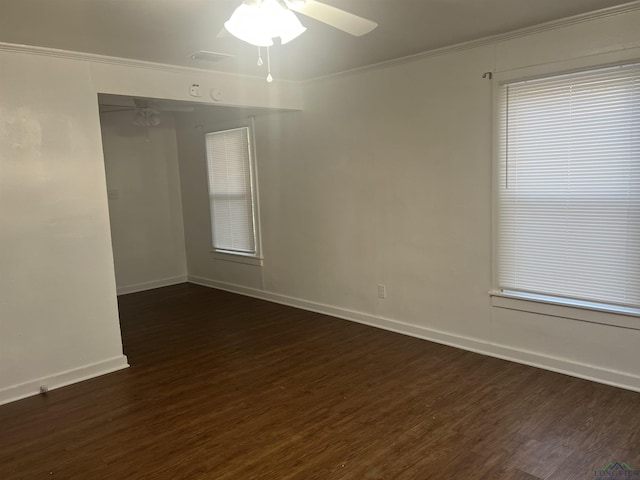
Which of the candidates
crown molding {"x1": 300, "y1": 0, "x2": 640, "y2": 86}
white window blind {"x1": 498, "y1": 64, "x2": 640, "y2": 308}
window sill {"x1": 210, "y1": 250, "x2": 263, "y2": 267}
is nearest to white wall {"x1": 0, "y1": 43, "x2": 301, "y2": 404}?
crown molding {"x1": 300, "y1": 0, "x2": 640, "y2": 86}

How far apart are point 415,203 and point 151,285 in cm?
408

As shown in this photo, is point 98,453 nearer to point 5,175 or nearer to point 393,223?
point 5,175

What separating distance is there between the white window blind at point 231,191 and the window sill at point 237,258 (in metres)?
0.05

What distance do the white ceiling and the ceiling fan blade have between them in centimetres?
47

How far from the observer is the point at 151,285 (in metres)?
6.53

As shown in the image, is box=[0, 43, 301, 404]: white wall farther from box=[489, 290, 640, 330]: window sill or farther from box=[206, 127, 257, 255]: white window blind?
box=[489, 290, 640, 330]: window sill

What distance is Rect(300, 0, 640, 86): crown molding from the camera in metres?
2.88

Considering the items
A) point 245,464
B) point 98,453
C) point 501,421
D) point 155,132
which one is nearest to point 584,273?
point 501,421

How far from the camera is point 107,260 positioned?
3.70m

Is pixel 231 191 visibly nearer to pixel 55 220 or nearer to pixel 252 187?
pixel 252 187

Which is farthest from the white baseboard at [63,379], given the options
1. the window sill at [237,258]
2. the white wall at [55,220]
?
the window sill at [237,258]

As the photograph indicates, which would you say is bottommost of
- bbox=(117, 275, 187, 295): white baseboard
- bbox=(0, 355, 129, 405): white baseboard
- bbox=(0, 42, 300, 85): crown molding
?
bbox=(0, 355, 129, 405): white baseboard

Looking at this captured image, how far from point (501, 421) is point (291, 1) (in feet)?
8.06

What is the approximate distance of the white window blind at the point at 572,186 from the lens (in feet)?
9.70
